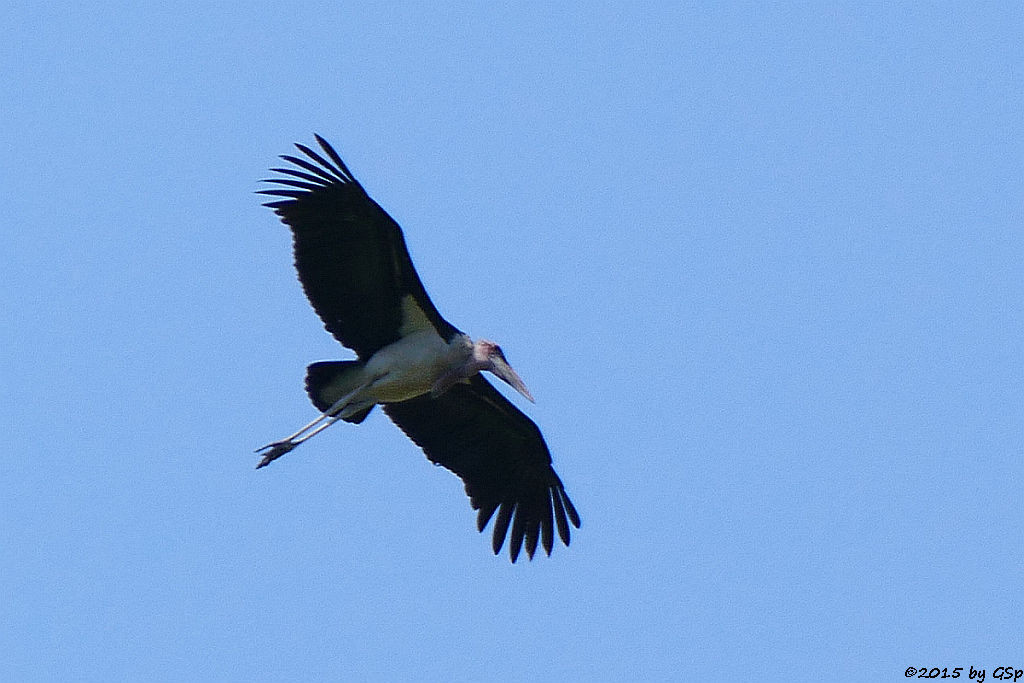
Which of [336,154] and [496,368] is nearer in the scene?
[336,154]

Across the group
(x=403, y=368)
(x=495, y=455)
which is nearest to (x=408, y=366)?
(x=403, y=368)

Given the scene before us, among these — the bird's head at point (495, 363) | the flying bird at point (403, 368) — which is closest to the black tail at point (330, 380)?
the flying bird at point (403, 368)

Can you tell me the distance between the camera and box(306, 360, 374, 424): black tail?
14.7m

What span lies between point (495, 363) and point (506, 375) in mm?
166

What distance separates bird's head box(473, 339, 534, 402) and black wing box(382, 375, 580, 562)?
1.56 feet

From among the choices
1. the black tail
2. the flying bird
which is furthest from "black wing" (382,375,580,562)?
the black tail

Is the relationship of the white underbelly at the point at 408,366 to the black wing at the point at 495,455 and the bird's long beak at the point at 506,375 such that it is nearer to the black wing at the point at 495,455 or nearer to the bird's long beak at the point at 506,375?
the bird's long beak at the point at 506,375

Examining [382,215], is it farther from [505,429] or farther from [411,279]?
[505,429]

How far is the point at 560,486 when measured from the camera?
16.4 m

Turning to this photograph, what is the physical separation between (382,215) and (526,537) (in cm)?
383

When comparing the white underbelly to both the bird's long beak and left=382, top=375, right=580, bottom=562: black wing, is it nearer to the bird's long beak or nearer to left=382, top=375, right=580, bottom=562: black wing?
the bird's long beak

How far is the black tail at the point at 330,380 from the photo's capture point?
1468 cm

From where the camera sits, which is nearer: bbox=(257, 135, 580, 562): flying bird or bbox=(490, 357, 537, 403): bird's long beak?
bbox=(257, 135, 580, 562): flying bird

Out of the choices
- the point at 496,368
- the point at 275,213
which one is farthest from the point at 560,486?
the point at 275,213
